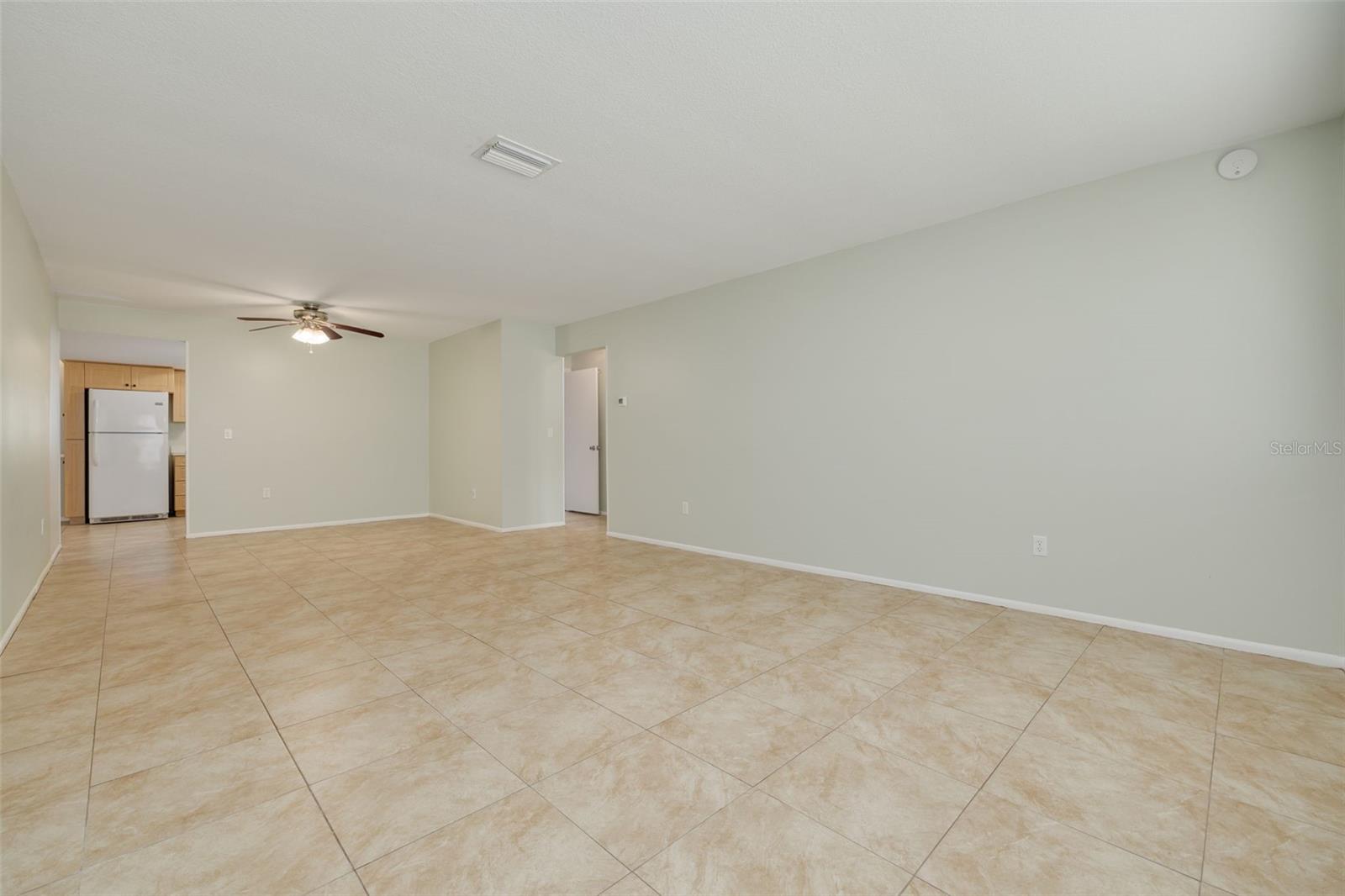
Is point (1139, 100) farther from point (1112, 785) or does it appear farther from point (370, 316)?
point (370, 316)

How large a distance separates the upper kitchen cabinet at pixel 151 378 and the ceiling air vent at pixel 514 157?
856cm

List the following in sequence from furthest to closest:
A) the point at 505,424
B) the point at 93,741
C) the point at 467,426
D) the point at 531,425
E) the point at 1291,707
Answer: the point at 467,426
the point at 531,425
the point at 505,424
the point at 1291,707
the point at 93,741

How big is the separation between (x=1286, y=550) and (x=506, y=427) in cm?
614

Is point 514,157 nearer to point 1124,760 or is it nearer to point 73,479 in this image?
point 1124,760

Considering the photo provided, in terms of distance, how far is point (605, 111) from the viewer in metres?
2.40

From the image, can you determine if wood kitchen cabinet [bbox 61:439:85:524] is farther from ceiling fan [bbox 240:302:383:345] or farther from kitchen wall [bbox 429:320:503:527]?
ceiling fan [bbox 240:302:383:345]

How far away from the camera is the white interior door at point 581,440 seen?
307 inches

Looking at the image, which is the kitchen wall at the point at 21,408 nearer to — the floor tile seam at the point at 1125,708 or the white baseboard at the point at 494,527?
the white baseboard at the point at 494,527

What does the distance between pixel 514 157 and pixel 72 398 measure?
8911 millimetres

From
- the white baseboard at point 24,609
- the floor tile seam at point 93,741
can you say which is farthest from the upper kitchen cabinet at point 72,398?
the floor tile seam at point 93,741

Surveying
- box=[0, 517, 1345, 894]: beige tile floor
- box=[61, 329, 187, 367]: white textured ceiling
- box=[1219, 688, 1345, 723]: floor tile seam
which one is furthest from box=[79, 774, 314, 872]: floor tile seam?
box=[61, 329, 187, 367]: white textured ceiling

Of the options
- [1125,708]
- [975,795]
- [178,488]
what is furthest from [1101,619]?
[178,488]

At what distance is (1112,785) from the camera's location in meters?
1.67

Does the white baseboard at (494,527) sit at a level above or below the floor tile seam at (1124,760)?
above
